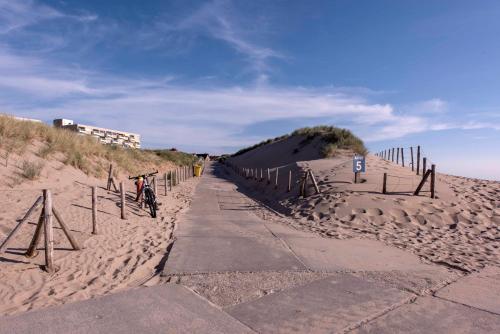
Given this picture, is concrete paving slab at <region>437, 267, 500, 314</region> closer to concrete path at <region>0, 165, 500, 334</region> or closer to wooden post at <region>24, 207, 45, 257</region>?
concrete path at <region>0, 165, 500, 334</region>

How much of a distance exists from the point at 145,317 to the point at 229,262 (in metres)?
2.59

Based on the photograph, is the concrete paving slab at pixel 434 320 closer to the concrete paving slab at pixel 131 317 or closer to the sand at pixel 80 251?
the concrete paving slab at pixel 131 317

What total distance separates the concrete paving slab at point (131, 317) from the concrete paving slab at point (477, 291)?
2971 millimetres

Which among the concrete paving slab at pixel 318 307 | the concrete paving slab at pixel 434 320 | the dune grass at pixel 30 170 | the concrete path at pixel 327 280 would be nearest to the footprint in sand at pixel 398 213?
the concrete path at pixel 327 280

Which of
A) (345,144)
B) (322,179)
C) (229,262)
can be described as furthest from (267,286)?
(345,144)

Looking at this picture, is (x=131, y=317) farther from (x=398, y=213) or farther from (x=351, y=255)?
(x=398, y=213)

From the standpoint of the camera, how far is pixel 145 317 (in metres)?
4.42

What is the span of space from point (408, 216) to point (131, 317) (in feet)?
33.0

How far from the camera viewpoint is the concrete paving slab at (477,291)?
4985 millimetres

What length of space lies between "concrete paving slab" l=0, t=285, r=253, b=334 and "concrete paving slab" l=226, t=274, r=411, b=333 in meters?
0.31

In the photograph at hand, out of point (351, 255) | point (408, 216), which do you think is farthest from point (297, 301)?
point (408, 216)

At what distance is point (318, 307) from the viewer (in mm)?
4762

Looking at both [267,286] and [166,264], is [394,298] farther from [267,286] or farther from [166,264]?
[166,264]

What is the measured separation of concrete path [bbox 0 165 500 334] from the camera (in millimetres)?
4238
